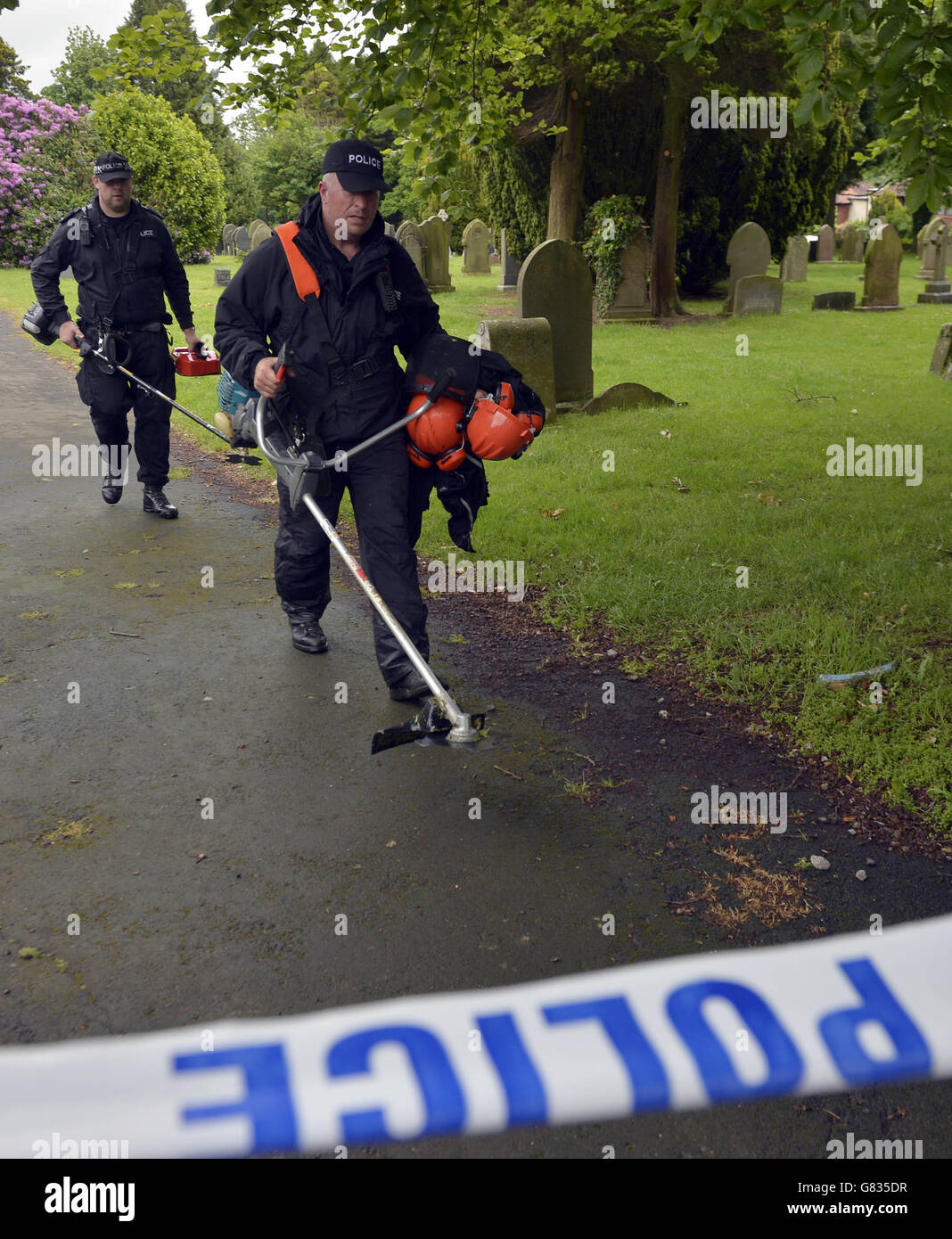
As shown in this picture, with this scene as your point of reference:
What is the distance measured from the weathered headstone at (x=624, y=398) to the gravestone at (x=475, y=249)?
22.8m

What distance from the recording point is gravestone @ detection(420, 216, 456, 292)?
23.0m

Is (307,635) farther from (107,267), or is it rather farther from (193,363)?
(107,267)

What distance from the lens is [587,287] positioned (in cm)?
1088

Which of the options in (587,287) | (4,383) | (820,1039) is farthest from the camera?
(4,383)

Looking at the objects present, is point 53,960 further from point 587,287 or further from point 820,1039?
point 587,287

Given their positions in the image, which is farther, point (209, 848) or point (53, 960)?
point (209, 848)

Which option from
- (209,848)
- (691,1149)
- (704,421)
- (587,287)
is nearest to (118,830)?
(209,848)

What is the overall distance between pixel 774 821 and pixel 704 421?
279 inches

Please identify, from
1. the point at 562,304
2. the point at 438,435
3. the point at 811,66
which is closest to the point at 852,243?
the point at 562,304

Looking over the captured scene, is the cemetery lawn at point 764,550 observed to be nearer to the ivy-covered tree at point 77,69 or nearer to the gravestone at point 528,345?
the gravestone at point 528,345

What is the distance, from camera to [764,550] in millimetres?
6402

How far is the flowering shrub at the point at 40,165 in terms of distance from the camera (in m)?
33.0

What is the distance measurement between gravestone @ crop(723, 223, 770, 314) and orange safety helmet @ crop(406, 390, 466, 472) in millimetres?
17658

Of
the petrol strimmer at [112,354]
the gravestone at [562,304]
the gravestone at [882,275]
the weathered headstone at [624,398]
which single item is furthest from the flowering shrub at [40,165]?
the petrol strimmer at [112,354]
